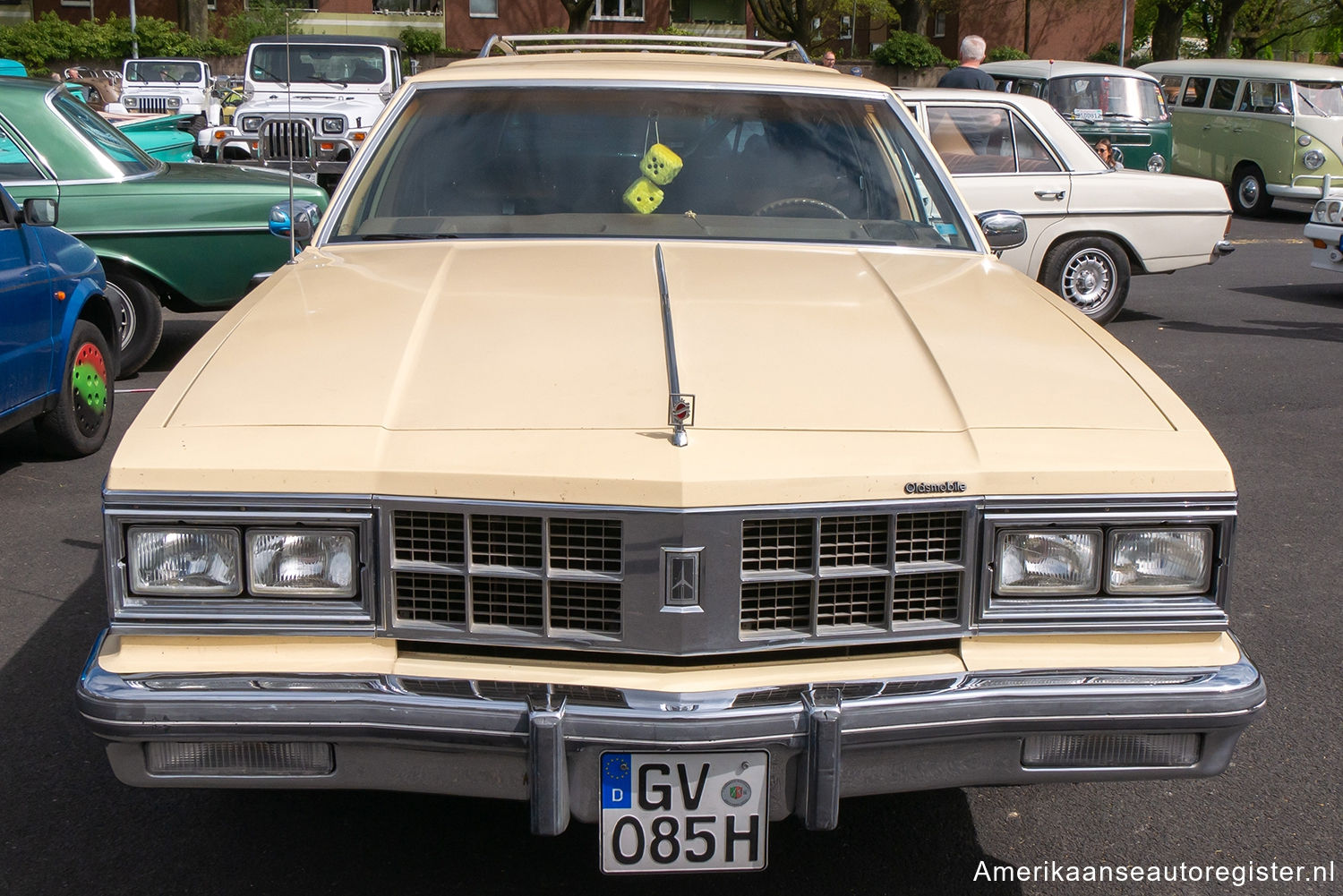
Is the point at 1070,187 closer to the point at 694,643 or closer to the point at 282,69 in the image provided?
the point at 694,643

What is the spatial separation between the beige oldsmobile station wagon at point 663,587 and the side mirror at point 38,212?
3287 millimetres

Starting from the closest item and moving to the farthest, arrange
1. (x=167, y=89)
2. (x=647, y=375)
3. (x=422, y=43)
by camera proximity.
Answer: (x=647, y=375) < (x=167, y=89) < (x=422, y=43)

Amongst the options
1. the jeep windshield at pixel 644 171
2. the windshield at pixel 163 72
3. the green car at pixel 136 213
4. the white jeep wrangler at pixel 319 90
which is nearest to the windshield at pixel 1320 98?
the white jeep wrangler at pixel 319 90

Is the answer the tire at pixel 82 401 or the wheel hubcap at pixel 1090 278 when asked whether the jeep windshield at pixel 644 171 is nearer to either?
the tire at pixel 82 401

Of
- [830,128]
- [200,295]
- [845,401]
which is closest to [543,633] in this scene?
[845,401]

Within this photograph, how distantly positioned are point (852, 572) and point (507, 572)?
0.63 m

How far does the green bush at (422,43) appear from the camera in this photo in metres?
39.0

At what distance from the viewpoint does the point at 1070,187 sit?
9414 millimetres

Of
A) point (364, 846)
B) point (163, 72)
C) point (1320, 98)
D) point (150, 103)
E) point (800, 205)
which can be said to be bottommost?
point (364, 846)

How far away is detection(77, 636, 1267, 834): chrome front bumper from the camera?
7.46ft

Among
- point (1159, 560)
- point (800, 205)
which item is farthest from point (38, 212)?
point (1159, 560)

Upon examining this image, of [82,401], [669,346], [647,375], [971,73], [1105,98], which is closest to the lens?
[647,375]

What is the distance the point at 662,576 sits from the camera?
2.33 metres

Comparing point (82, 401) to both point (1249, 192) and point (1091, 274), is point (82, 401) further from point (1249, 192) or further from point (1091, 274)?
point (1249, 192)
